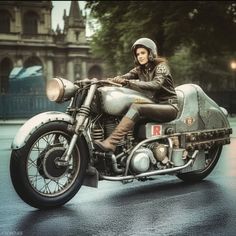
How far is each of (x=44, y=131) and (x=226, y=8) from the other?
2320 centimetres

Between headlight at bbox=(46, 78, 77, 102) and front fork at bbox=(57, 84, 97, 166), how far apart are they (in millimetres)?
174

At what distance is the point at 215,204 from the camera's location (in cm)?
498

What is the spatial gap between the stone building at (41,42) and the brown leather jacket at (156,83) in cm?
5802

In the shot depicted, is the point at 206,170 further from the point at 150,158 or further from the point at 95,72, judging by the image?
the point at 95,72

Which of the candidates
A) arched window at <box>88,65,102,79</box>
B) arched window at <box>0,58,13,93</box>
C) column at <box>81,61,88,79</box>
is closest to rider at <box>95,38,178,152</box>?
arched window at <box>0,58,13,93</box>

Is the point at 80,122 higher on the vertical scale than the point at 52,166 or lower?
higher

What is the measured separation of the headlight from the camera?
4857 mm

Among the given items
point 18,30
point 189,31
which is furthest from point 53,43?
point 189,31

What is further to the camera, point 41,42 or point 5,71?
point 41,42

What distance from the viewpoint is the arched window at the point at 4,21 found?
65606 millimetres

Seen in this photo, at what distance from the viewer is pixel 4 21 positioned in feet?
217

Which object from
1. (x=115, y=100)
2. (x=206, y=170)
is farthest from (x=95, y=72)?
(x=115, y=100)

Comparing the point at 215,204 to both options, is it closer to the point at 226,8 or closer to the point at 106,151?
the point at 106,151

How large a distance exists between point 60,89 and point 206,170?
7.88ft
